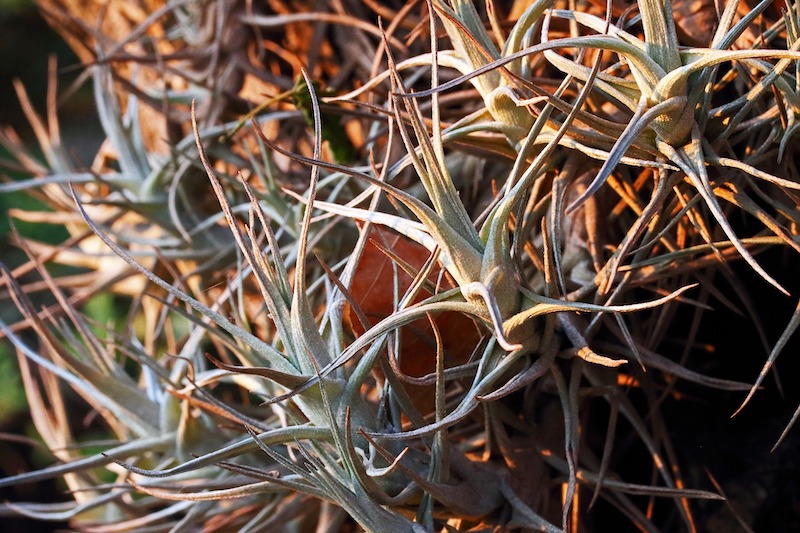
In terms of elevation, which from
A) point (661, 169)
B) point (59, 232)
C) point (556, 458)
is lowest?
point (59, 232)

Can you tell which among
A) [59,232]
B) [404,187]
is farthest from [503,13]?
[59,232]

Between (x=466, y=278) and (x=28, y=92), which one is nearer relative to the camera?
(x=466, y=278)

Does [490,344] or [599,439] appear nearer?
[490,344]

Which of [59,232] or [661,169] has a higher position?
[661,169]

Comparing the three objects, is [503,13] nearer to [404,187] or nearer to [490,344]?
[404,187]

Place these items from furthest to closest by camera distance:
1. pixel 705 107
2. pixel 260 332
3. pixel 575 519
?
pixel 260 332 < pixel 575 519 < pixel 705 107

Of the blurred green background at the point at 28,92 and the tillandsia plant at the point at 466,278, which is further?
the blurred green background at the point at 28,92

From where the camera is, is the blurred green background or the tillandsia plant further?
the blurred green background

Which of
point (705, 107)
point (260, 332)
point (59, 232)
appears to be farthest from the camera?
point (59, 232)
